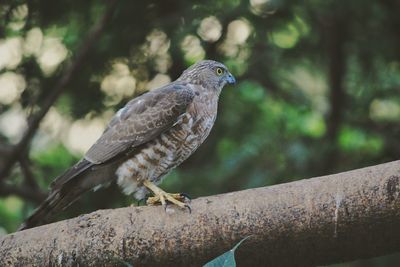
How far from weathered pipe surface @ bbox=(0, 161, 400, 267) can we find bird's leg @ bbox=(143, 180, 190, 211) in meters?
0.14

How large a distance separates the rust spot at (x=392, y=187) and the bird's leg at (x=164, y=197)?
989 mm

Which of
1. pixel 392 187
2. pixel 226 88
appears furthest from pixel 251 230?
pixel 226 88

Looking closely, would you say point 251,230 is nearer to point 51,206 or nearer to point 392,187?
point 392,187

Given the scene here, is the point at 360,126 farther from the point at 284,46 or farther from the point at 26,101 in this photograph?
the point at 26,101

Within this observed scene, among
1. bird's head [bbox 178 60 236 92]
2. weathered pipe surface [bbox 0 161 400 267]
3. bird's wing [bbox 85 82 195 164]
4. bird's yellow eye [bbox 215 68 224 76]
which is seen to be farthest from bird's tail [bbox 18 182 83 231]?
bird's yellow eye [bbox 215 68 224 76]

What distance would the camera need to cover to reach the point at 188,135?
4.70 m

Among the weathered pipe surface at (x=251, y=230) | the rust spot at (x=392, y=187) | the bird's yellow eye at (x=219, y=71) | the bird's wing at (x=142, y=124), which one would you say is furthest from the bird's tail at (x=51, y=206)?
the rust spot at (x=392, y=187)

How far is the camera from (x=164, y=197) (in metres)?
4.02

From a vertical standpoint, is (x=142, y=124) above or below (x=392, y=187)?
above

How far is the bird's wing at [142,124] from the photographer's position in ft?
15.2

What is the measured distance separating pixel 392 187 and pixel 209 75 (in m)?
2.57

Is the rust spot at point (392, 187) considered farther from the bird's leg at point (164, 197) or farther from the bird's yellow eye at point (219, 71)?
the bird's yellow eye at point (219, 71)

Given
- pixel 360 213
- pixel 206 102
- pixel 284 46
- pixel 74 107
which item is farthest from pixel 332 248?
pixel 284 46

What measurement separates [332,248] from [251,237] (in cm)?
37
